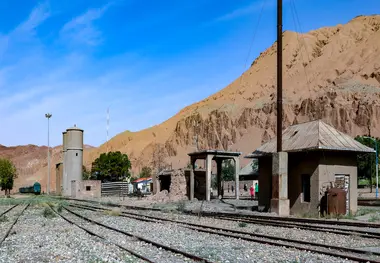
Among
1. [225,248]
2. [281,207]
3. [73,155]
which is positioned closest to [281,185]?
[281,207]

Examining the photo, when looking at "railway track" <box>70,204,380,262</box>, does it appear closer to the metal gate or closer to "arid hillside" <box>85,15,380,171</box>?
the metal gate

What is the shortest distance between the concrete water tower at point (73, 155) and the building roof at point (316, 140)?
52.8 meters

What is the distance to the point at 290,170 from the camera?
2489 centimetres

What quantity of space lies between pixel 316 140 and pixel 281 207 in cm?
370

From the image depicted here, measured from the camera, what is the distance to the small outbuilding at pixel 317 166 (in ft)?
75.4

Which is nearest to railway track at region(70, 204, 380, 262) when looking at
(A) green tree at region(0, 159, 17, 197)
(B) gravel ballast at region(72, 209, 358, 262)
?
(B) gravel ballast at region(72, 209, 358, 262)

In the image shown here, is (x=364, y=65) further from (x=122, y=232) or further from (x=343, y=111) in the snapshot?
(x=122, y=232)

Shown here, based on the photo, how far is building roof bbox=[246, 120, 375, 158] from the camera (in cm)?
2305

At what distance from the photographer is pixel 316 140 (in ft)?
76.6

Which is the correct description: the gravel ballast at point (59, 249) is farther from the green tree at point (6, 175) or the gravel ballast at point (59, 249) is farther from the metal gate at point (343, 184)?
the green tree at point (6, 175)

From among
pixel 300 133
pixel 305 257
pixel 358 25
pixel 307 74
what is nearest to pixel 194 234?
pixel 305 257

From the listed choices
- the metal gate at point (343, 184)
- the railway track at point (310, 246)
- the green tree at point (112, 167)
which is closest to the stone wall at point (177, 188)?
the metal gate at point (343, 184)

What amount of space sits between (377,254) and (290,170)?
48.3ft

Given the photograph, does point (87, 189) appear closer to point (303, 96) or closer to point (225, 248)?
point (225, 248)
